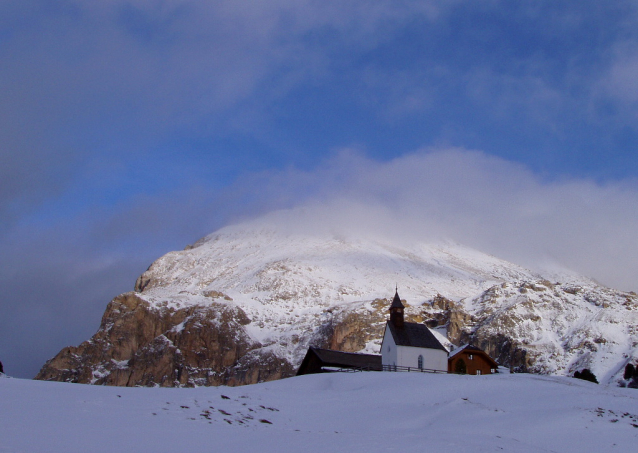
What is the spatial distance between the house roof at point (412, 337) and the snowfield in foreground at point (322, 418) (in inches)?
1052

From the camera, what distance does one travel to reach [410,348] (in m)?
64.7

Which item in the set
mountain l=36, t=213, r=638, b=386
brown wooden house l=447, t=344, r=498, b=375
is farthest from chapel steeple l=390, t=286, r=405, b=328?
mountain l=36, t=213, r=638, b=386

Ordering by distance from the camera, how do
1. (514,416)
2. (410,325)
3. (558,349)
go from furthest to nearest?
(558,349)
(410,325)
(514,416)

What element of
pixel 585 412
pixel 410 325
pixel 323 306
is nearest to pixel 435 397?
pixel 585 412

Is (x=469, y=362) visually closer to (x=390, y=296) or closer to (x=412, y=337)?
(x=412, y=337)

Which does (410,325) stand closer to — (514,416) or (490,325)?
(514,416)

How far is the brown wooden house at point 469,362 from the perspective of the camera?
227ft

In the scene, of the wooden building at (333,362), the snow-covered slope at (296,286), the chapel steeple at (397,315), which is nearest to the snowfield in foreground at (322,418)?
the wooden building at (333,362)

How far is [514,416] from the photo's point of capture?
2848 cm

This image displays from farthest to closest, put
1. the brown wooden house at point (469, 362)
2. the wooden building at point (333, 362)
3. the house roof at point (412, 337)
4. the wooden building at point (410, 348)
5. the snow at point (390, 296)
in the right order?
the snow at point (390, 296) → the brown wooden house at point (469, 362) → the house roof at point (412, 337) → the wooden building at point (410, 348) → the wooden building at point (333, 362)

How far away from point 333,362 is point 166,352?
89.5 m

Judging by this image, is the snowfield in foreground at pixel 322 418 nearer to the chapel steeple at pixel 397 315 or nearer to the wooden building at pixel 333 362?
the wooden building at pixel 333 362

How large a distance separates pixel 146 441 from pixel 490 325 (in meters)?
136

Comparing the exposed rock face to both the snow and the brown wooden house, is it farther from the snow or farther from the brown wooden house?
the brown wooden house
